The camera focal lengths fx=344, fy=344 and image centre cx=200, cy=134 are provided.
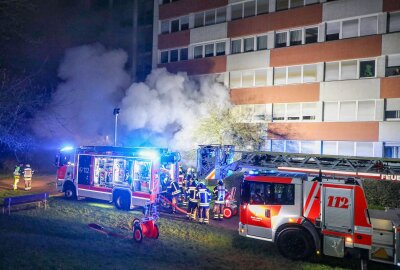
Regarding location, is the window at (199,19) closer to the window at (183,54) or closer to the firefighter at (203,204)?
the window at (183,54)

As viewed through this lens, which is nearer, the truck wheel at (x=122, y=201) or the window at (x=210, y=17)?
the truck wheel at (x=122, y=201)

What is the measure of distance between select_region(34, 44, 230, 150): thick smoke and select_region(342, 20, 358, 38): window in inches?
340

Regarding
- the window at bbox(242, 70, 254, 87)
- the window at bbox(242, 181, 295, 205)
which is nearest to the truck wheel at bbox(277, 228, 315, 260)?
the window at bbox(242, 181, 295, 205)

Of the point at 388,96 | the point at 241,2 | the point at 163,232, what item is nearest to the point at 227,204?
the point at 163,232

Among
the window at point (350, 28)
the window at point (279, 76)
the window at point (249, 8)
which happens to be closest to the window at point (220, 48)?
the window at point (249, 8)

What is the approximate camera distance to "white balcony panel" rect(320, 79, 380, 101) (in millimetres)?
20156

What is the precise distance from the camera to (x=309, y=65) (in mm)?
22312

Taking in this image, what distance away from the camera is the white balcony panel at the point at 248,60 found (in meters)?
24.0

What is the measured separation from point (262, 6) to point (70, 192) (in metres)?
17.6

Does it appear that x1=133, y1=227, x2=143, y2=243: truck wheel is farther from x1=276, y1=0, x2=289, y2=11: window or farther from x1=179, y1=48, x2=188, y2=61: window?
x1=179, y1=48, x2=188, y2=61: window

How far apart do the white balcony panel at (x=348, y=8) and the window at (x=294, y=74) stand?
343 cm

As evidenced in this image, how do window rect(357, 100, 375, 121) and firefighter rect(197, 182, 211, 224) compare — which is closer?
firefighter rect(197, 182, 211, 224)

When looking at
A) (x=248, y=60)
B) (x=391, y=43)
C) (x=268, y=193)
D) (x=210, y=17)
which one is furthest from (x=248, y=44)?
(x=268, y=193)

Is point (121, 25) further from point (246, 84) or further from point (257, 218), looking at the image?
point (257, 218)
